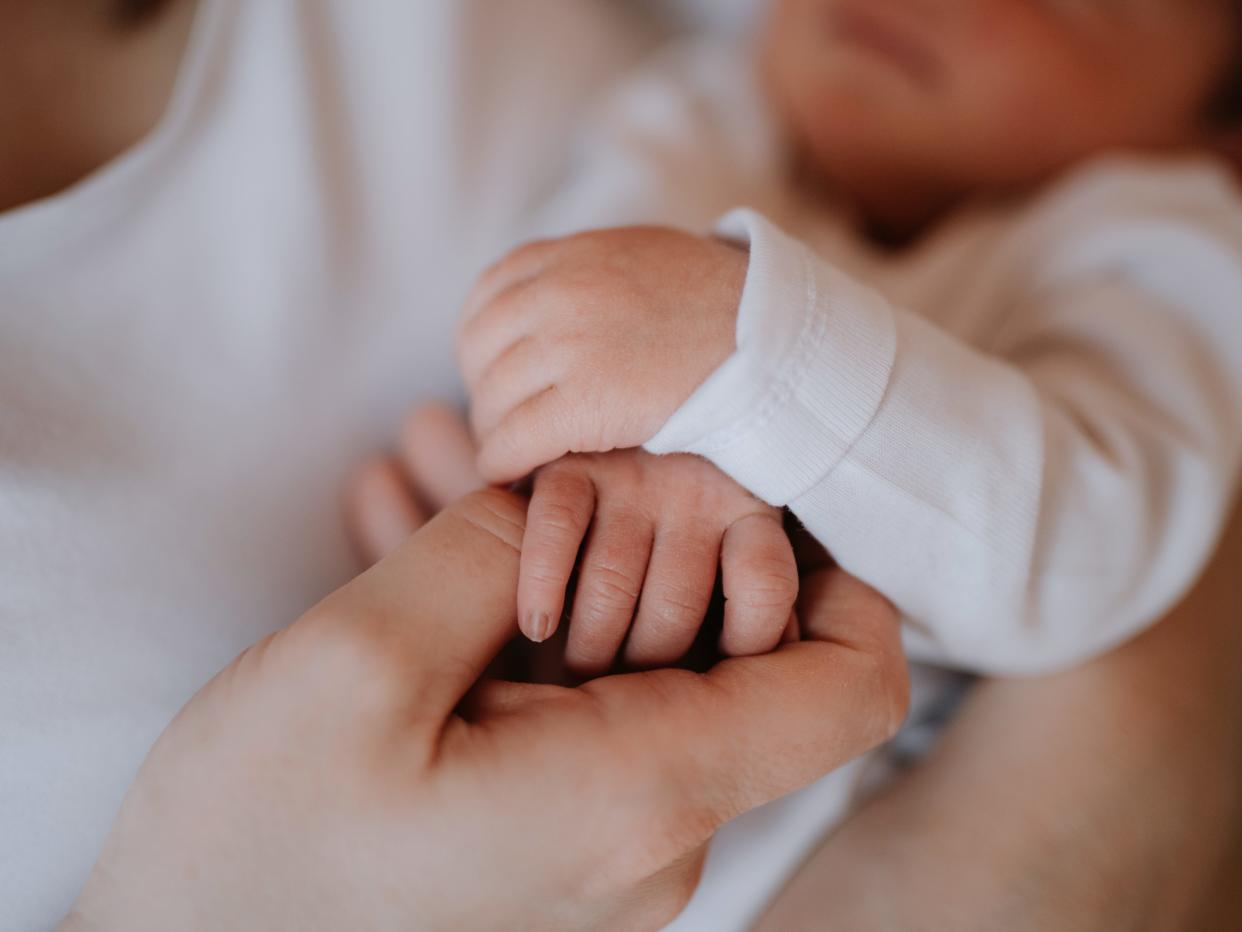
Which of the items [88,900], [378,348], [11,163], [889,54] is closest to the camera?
[88,900]

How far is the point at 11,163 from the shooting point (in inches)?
21.8

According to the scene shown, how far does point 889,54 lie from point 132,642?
88cm

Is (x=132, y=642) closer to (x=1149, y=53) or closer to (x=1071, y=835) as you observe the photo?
(x=1071, y=835)

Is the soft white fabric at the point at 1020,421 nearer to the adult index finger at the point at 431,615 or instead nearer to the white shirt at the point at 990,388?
the white shirt at the point at 990,388

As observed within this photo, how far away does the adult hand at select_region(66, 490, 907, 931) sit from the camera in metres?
0.40

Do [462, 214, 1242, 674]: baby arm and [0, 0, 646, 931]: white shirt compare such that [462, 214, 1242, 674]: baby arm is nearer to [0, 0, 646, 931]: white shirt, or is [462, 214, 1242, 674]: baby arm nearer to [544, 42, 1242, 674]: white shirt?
[544, 42, 1242, 674]: white shirt

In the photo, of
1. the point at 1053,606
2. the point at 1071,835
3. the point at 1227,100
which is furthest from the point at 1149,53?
the point at 1071,835

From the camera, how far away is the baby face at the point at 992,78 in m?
0.88

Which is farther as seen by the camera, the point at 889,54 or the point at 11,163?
the point at 889,54

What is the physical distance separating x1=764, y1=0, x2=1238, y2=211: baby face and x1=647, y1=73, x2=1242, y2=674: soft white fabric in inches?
4.9

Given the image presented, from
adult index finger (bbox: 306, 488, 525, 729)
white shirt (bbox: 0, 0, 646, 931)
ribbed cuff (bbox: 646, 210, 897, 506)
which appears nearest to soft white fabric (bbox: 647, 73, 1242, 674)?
ribbed cuff (bbox: 646, 210, 897, 506)

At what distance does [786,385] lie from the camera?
473 mm

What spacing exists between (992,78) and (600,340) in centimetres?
65

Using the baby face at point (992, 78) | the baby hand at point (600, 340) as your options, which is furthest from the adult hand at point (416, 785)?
the baby face at point (992, 78)
